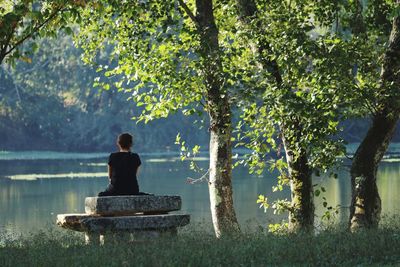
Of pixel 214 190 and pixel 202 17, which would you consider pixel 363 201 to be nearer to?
pixel 214 190

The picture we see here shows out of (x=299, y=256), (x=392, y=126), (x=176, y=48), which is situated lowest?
(x=299, y=256)

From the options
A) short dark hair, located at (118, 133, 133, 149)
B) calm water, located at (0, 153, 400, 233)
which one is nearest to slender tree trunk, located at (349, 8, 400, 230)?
short dark hair, located at (118, 133, 133, 149)

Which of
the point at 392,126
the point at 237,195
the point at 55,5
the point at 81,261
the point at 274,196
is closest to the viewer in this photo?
the point at 81,261

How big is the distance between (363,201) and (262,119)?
6.51 ft

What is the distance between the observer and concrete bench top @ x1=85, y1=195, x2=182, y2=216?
39.5 feet

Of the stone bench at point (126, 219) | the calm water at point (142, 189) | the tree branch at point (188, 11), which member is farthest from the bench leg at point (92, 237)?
the calm water at point (142, 189)

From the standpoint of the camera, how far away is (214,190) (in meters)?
15.9

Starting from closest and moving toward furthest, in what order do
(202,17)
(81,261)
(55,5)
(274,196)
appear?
(81,261) → (55,5) → (202,17) → (274,196)

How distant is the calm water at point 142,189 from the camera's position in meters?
33.2

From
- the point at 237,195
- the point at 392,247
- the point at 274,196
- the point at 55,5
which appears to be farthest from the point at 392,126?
the point at 237,195

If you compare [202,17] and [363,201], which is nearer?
[363,201]

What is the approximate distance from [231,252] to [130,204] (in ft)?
8.43

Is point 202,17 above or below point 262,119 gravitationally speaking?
above

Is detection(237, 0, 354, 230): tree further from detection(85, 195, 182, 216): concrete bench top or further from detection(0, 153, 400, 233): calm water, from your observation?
detection(0, 153, 400, 233): calm water
